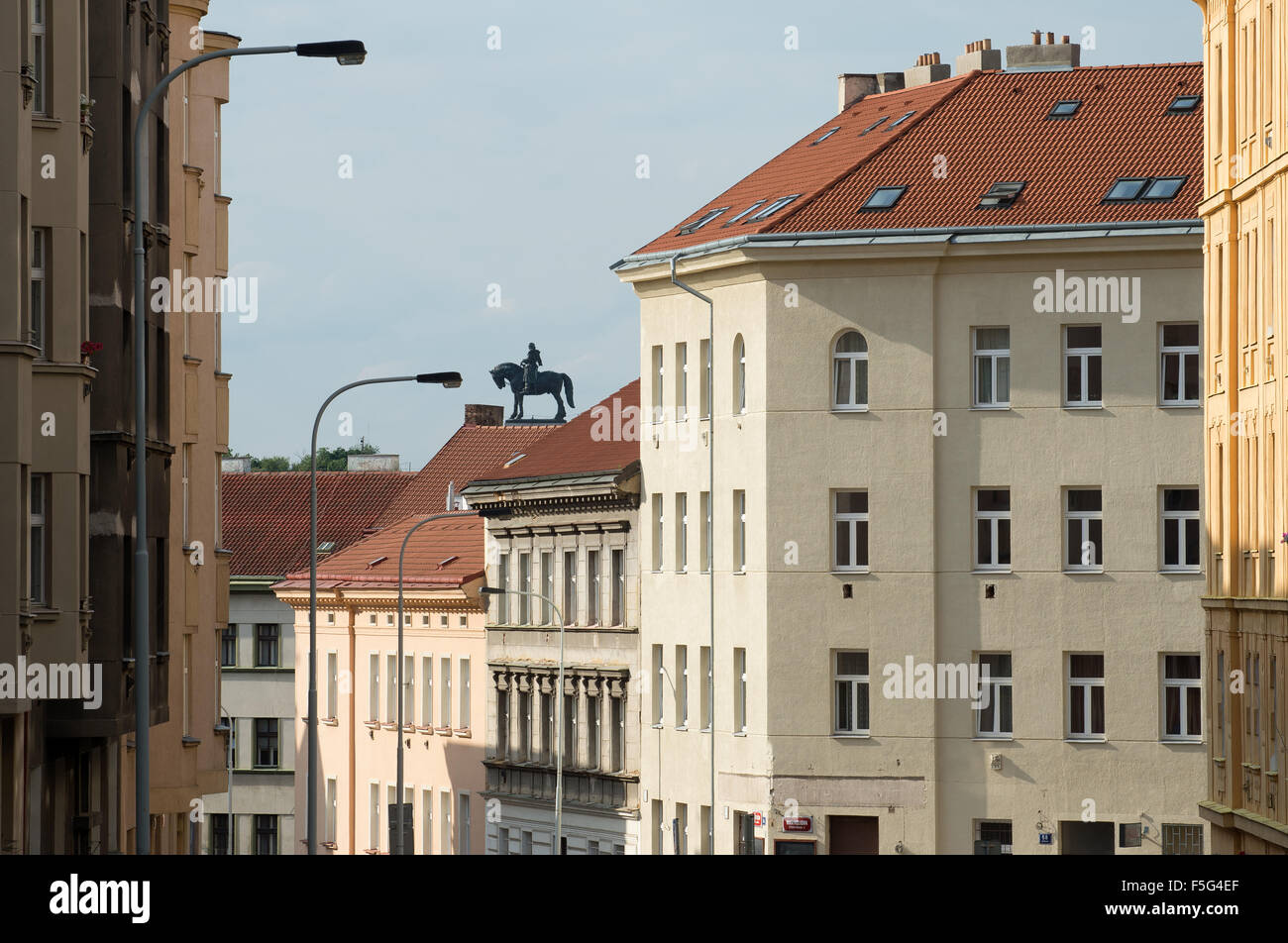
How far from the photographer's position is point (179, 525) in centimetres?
4434

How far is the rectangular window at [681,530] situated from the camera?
2453 inches

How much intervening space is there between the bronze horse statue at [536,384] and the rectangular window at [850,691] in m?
51.2

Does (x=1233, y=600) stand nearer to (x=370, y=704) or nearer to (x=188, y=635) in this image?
(x=188, y=635)

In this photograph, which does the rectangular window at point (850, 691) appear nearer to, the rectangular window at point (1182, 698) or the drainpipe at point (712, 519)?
the drainpipe at point (712, 519)

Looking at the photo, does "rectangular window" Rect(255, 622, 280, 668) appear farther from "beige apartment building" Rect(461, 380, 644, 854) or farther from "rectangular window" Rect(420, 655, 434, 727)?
"beige apartment building" Rect(461, 380, 644, 854)

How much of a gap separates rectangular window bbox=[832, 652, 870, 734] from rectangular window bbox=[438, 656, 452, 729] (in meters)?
24.6

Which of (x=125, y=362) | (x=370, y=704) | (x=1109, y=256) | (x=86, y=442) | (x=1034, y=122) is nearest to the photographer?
(x=86, y=442)

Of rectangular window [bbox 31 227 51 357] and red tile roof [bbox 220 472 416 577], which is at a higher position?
rectangular window [bbox 31 227 51 357]

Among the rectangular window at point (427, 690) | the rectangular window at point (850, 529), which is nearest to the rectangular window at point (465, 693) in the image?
Result: the rectangular window at point (427, 690)

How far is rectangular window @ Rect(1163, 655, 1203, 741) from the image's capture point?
2146 inches

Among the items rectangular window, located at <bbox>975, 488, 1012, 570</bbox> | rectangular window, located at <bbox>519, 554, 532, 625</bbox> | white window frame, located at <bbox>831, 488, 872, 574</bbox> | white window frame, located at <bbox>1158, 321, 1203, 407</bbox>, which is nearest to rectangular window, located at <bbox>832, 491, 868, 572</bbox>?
white window frame, located at <bbox>831, 488, 872, 574</bbox>
